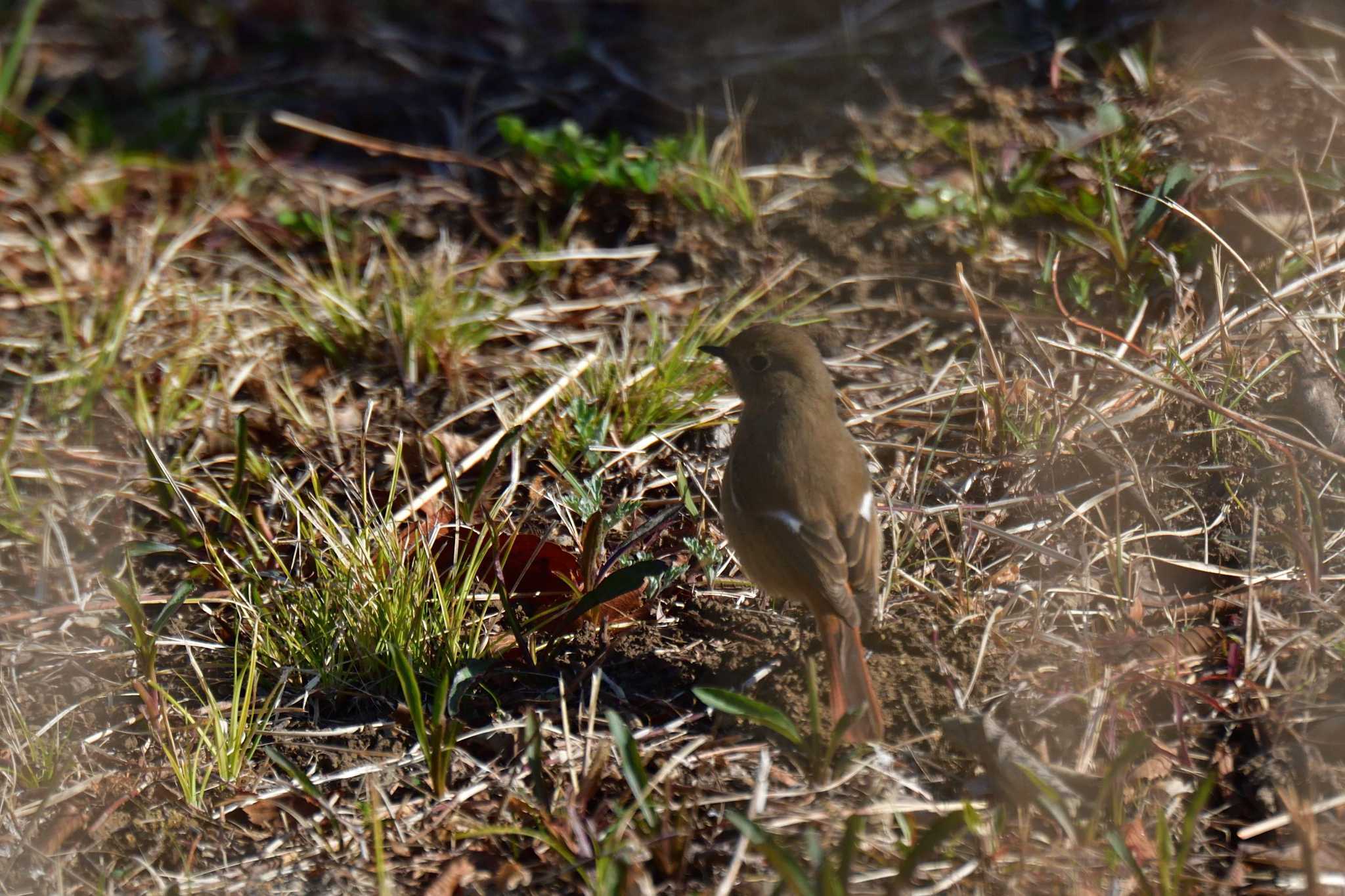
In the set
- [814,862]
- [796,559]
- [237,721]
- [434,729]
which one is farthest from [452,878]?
[796,559]

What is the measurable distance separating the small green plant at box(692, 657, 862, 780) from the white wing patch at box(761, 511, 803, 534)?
491 millimetres

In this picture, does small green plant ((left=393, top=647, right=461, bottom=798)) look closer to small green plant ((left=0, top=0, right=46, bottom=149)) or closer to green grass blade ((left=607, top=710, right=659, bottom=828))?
green grass blade ((left=607, top=710, right=659, bottom=828))

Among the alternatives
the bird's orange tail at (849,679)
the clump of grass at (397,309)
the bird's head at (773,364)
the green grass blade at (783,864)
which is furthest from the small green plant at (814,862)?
the clump of grass at (397,309)

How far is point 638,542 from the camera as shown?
378 cm

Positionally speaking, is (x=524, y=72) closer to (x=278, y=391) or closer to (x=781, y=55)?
(x=781, y=55)

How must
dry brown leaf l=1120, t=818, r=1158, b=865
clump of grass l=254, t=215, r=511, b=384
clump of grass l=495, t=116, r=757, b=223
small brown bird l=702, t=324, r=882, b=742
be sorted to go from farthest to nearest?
clump of grass l=495, t=116, r=757, b=223 < clump of grass l=254, t=215, r=511, b=384 < small brown bird l=702, t=324, r=882, b=742 < dry brown leaf l=1120, t=818, r=1158, b=865

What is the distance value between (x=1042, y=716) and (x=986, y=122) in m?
3.01

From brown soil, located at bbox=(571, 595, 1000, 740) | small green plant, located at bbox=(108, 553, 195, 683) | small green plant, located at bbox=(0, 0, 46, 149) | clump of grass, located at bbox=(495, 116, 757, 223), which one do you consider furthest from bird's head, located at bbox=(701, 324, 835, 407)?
small green plant, located at bbox=(0, 0, 46, 149)

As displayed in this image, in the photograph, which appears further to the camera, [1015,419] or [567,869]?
[1015,419]

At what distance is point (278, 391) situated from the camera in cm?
446

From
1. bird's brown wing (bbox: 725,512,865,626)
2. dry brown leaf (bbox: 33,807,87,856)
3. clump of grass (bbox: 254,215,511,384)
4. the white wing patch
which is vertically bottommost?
dry brown leaf (bbox: 33,807,87,856)

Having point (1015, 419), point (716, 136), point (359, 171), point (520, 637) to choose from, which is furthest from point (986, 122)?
point (520, 637)

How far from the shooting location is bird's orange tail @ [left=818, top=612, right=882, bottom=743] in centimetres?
304

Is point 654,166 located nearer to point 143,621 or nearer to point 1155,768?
point 143,621
